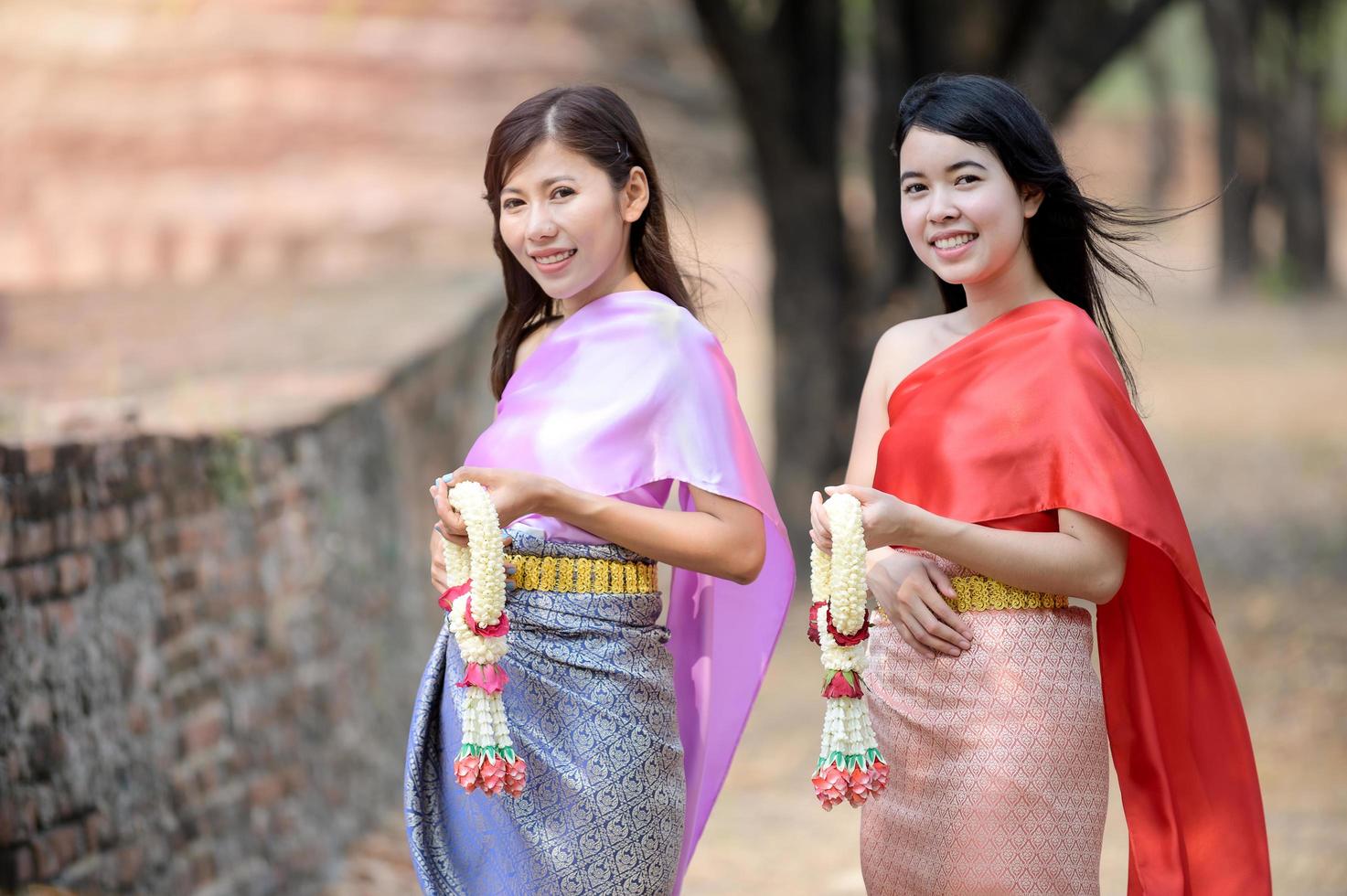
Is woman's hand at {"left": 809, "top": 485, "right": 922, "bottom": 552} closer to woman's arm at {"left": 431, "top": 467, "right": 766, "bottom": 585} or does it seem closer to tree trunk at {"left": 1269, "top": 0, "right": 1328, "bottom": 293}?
woman's arm at {"left": 431, "top": 467, "right": 766, "bottom": 585}

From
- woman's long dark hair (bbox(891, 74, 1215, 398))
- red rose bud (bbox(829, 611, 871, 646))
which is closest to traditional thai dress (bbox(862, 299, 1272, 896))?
woman's long dark hair (bbox(891, 74, 1215, 398))

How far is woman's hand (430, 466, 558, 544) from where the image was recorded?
2.33 metres

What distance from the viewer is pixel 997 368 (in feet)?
8.31

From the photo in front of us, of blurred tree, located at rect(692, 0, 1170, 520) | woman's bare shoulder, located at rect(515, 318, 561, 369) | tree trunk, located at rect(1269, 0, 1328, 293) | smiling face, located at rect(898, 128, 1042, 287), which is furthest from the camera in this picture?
tree trunk, located at rect(1269, 0, 1328, 293)

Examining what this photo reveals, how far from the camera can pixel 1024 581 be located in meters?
2.45

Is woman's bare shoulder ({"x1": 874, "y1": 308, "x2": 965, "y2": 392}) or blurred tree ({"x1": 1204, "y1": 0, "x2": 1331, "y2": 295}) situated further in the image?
blurred tree ({"x1": 1204, "y1": 0, "x2": 1331, "y2": 295})

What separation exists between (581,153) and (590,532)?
592 mm

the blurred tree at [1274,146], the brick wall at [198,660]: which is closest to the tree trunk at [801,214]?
the brick wall at [198,660]

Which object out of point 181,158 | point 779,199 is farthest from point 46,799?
point 181,158

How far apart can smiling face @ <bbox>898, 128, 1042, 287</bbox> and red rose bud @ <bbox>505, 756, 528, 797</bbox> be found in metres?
0.98

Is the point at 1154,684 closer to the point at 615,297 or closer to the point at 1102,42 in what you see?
the point at 615,297

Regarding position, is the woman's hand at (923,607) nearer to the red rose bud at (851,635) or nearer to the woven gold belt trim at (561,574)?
the red rose bud at (851,635)

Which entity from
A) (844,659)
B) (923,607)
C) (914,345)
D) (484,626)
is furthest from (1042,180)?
(484,626)

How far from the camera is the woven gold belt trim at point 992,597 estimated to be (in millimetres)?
2520
